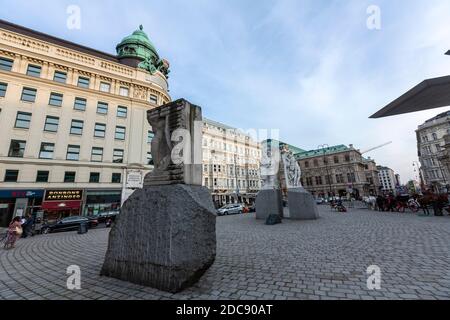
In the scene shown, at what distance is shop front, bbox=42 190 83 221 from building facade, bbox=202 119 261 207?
22752 mm

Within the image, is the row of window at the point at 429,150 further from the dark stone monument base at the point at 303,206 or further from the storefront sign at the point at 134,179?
the storefront sign at the point at 134,179

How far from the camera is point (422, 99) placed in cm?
421

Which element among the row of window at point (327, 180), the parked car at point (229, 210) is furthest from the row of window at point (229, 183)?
the row of window at point (327, 180)

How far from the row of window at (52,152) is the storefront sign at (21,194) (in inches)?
145

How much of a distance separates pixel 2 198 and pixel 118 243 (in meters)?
24.3

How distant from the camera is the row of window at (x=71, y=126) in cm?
2164

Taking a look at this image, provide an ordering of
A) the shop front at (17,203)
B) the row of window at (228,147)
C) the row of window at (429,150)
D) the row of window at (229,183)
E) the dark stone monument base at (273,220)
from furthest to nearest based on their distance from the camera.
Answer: the row of window at (429,150), the row of window at (228,147), the row of window at (229,183), the shop front at (17,203), the dark stone monument base at (273,220)

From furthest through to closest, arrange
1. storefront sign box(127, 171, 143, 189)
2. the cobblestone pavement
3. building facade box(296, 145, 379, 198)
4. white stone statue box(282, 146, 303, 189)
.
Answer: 1. building facade box(296, 145, 379, 198)
2. storefront sign box(127, 171, 143, 189)
3. white stone statue box(282, 146, 303, 189)
4. the cobblestone pavement

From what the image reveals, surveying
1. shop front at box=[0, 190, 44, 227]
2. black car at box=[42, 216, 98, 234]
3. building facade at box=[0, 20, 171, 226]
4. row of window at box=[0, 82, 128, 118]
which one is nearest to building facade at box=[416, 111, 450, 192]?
building facade at box=[0, 20, 171, 226]

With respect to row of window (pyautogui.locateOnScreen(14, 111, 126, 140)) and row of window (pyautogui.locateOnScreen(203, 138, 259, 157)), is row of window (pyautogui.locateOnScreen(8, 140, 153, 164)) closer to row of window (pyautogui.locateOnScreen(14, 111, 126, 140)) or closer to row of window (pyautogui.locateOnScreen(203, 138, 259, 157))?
row of window (pyautogui.locateOnScreen(14, 111, 126, 140))

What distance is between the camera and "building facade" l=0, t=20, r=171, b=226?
68.1ft
